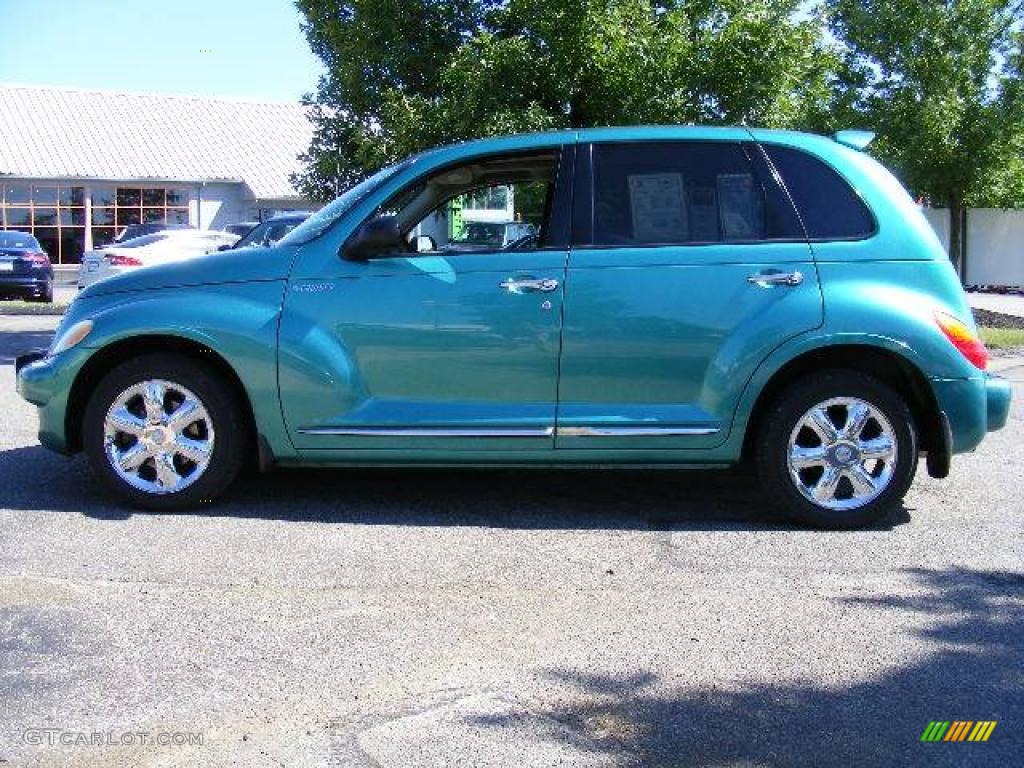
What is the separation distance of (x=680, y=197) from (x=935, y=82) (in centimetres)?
1499

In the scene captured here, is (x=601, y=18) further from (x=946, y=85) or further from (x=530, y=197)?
(x=946, y=85)

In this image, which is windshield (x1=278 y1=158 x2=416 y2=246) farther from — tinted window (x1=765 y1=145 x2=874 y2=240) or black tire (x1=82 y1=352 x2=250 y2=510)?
tinted window (x1=765 y1=145 x2=874 y2=240)

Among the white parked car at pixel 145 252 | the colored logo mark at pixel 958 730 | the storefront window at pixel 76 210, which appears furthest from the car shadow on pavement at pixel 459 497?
the storefront window at pixel 76 210

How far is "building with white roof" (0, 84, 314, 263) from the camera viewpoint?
118 ft

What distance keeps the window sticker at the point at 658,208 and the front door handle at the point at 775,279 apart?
0.40 meters

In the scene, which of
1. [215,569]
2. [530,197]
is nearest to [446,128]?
[530,197]

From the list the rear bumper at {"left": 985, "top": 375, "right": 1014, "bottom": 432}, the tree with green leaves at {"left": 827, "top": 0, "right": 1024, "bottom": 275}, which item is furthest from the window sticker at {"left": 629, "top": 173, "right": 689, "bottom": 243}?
the tree with green leaves at {"left": 827, "top": 0, "right": 1024, "bottom": 275}

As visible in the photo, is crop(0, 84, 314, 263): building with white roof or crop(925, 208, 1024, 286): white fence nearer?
crop(925, 208, 1024, 286): white fence

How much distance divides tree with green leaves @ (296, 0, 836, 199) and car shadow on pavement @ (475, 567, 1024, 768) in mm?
8697

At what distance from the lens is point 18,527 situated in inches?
225

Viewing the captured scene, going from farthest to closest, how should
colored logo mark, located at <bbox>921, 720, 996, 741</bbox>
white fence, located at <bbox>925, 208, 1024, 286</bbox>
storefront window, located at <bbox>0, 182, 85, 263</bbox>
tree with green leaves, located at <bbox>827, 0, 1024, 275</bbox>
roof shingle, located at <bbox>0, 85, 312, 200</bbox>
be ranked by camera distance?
roof shingle, located at <bbox>0, 85, 312, 200</bbox> → storefront window, located at <bbox>0, 182, 85, 263</bbox> → white fence, located at <bbox>925, 208, 1024, 286</bbox> → tree with green leaves, located at <bbox>827, 0, 1024, 275</bbox> → colored logo mark, located at <bbox>921, 720, 996, 741</bbox>

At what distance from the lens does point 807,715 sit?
3668 millimetres

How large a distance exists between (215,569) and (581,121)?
881 cm

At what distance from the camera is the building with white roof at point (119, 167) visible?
3584 centimetres
